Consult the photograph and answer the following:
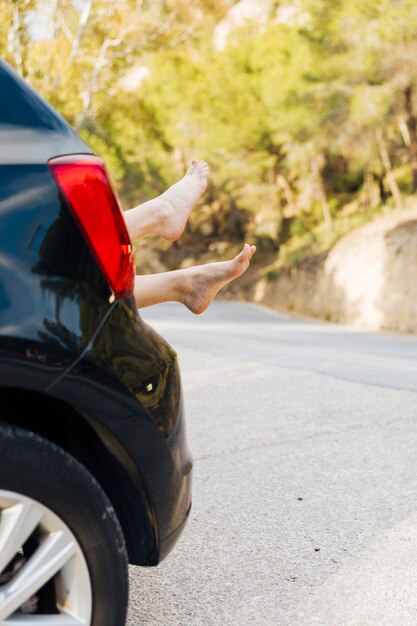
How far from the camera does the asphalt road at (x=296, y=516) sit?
2293 mm

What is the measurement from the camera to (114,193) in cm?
177

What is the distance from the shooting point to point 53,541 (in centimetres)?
161

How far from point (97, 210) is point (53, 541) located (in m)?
0.74

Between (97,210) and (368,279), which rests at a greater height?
(97,210)

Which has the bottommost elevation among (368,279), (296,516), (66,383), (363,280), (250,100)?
(363,280)

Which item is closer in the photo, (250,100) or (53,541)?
→ (53,541)

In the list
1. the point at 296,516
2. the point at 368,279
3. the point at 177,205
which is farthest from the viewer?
the point at 368,279

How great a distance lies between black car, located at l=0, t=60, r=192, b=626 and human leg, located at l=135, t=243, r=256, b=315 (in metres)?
1.10

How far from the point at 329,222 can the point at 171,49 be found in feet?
43.2

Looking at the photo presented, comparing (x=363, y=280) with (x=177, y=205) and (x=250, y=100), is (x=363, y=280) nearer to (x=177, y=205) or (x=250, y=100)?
(x=250, y=100)

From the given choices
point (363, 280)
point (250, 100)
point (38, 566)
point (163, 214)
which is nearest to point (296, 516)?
point (163, 214)

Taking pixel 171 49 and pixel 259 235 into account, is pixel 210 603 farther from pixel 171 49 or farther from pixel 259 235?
pixel 259 235

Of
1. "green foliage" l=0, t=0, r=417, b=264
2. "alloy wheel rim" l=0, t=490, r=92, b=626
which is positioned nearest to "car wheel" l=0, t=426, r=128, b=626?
"alloy wheel rim" l=0, t=490, r=92, b=626

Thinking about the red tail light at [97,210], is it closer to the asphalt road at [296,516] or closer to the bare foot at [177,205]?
the asphalt road at [296,516]
